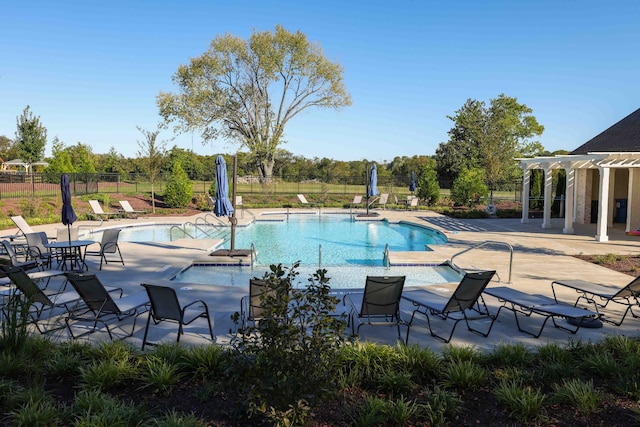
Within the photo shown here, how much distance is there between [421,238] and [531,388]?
40.8 feet

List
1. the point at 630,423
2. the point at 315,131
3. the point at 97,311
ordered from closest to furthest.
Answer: the point at 630,423 → the point at 97,311 → the point at 315,131

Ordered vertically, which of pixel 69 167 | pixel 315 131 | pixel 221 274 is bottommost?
pixel 221 274

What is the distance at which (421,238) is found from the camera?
1609cm

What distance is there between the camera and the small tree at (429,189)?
25.3m

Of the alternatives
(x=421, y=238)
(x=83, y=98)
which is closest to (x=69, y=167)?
(x=83, y=98)

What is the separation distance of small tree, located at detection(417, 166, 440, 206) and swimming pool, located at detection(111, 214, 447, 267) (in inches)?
227

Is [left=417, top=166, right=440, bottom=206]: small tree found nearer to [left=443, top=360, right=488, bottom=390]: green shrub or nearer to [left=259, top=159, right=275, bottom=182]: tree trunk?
[left=259, top=159, right=275, bottom=182]: tree trunk

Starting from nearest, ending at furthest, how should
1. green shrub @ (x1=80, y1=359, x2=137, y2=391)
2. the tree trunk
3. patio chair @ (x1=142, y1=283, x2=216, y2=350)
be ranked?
green shrub @ (x1=80, y1=359, x2=137, y2=391)
patio chair @ (x1=142, y1=283, x2=216, y2=350)
the tree trunk

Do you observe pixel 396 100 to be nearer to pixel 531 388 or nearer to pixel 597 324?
pixel 597 324

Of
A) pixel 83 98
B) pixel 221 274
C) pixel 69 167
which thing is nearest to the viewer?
pixel 221 274

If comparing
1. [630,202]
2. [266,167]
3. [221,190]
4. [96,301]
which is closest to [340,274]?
[221,190]

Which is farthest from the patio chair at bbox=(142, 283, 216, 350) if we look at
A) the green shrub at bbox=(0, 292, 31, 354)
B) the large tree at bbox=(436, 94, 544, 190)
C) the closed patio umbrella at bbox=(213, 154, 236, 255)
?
the large tree at bbox=(436, 94, 544, 190)

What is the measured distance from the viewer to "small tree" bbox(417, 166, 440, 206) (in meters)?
25.3

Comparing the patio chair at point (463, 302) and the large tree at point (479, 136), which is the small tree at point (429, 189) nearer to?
the large tree at point (479, 136)
